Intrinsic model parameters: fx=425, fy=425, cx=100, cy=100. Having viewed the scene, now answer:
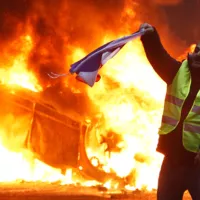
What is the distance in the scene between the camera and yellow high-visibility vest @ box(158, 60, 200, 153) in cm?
303

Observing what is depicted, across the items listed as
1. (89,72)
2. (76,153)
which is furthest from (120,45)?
(76,153)

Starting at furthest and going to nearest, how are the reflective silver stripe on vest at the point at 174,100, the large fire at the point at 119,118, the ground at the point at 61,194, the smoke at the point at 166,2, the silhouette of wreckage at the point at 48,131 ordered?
the smoke at the point at 166,2
the large fire at the point at 119,118
the silhouette of wreckage at the point at 48,131
the ground at the point at 61,194
the reflective silver stripe on vest at the point at 174,100

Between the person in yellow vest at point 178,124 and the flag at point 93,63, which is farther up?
the flag at point 93,63

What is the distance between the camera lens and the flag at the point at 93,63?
321 centimetres

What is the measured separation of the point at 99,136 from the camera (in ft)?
34.6

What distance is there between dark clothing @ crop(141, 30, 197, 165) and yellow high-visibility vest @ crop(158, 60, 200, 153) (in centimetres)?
3

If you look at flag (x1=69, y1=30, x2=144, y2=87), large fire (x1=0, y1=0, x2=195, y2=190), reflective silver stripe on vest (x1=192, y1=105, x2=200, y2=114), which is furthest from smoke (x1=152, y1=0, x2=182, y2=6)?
reflective silver stripe on vest (x1=192, y1=105, x2=200, y2=114)

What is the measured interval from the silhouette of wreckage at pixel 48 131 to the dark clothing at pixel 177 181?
6.28m

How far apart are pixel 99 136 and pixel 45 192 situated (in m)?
3.84

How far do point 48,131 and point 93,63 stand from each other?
20.9ft

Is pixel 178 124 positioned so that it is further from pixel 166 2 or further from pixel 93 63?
pixel 166 2

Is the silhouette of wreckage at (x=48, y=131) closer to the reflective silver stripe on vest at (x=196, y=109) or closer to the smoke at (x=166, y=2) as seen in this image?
the smoke at (x=166, y=2)

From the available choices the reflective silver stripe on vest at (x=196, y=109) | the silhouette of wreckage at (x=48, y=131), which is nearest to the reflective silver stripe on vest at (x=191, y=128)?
the reflective silver stripe on vest at (x=196, y=109)

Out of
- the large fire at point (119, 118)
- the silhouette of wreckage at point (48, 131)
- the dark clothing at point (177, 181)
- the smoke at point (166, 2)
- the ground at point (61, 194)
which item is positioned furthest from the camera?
the smoke at point (166, 2)
